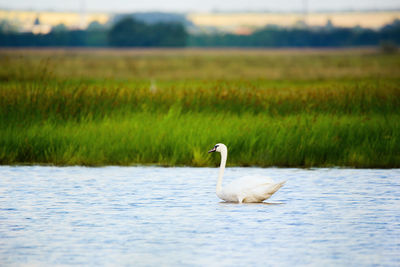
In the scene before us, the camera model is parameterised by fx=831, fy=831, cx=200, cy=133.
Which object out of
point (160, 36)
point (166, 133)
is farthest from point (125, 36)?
point (166, 133)

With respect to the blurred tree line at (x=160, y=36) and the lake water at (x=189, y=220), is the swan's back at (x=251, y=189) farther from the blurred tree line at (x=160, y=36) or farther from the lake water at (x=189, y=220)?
the blurred tree line at (x=160, y=36)

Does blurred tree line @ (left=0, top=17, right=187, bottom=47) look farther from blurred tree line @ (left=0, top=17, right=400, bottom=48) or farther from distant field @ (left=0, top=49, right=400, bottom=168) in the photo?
distant field @ (left=0, top=49, right=400, bottom=168)

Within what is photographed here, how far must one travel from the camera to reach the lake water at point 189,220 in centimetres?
835

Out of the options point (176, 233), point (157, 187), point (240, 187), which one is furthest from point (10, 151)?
point (176, 233)

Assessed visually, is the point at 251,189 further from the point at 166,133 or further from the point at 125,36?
the point at 125,36

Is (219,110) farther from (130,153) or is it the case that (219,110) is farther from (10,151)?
(10,151)

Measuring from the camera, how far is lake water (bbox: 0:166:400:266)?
835cm

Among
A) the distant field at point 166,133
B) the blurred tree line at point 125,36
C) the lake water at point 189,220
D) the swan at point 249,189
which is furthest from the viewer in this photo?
the blurred tree line at point 125,36

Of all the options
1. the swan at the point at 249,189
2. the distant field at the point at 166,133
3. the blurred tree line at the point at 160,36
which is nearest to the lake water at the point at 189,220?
the swan at the point at 249,189

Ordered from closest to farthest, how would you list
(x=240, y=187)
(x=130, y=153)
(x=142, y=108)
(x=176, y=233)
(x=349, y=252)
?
(x=349, y=252), (x=176, y=233), (x=240, y=187), (x=130, y=153), (x=142, y=108)

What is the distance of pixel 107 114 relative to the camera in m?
17.5

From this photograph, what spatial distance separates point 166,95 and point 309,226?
9.64 meters

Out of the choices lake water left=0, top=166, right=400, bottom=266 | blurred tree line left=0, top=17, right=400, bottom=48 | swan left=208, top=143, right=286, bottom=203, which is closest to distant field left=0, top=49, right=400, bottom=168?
lake water left=0, top=166, right=400, bottom=266

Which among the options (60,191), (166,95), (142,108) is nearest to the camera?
(60,191)
